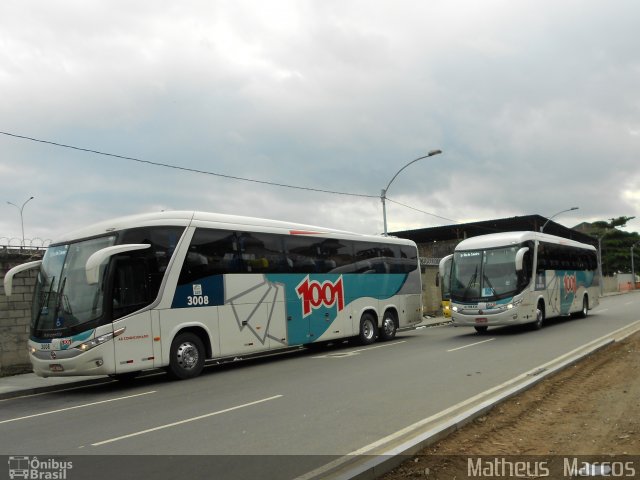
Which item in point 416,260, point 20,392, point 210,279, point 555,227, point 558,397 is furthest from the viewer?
point 555,227

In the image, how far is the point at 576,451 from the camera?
5613 mm

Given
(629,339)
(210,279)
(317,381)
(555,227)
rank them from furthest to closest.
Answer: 1. (555,227)
2. (629,339)
3. (210,279)
4. (317,381)

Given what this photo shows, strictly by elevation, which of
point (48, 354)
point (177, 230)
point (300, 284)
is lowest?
point (48, 354)

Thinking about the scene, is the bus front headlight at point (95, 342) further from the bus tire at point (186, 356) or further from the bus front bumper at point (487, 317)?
the bus front bumper at point (487, 317)

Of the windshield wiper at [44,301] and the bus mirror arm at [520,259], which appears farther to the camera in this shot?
the bus mirror arm at [520,259]

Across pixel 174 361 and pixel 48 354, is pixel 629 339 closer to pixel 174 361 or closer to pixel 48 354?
pixel 174 361

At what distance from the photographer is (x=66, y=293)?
11297 mm

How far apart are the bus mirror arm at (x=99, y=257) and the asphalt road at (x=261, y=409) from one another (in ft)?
7.31

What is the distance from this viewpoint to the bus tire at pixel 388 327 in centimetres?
1939

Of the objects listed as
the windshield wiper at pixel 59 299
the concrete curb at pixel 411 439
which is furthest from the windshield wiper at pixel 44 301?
the concrete curb at pixel 411 439

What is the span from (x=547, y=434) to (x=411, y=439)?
5.20 feet

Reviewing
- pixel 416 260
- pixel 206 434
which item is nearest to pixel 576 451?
pixel 206 434

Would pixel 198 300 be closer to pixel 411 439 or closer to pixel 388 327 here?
pixel 411 439

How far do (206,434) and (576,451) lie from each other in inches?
162
